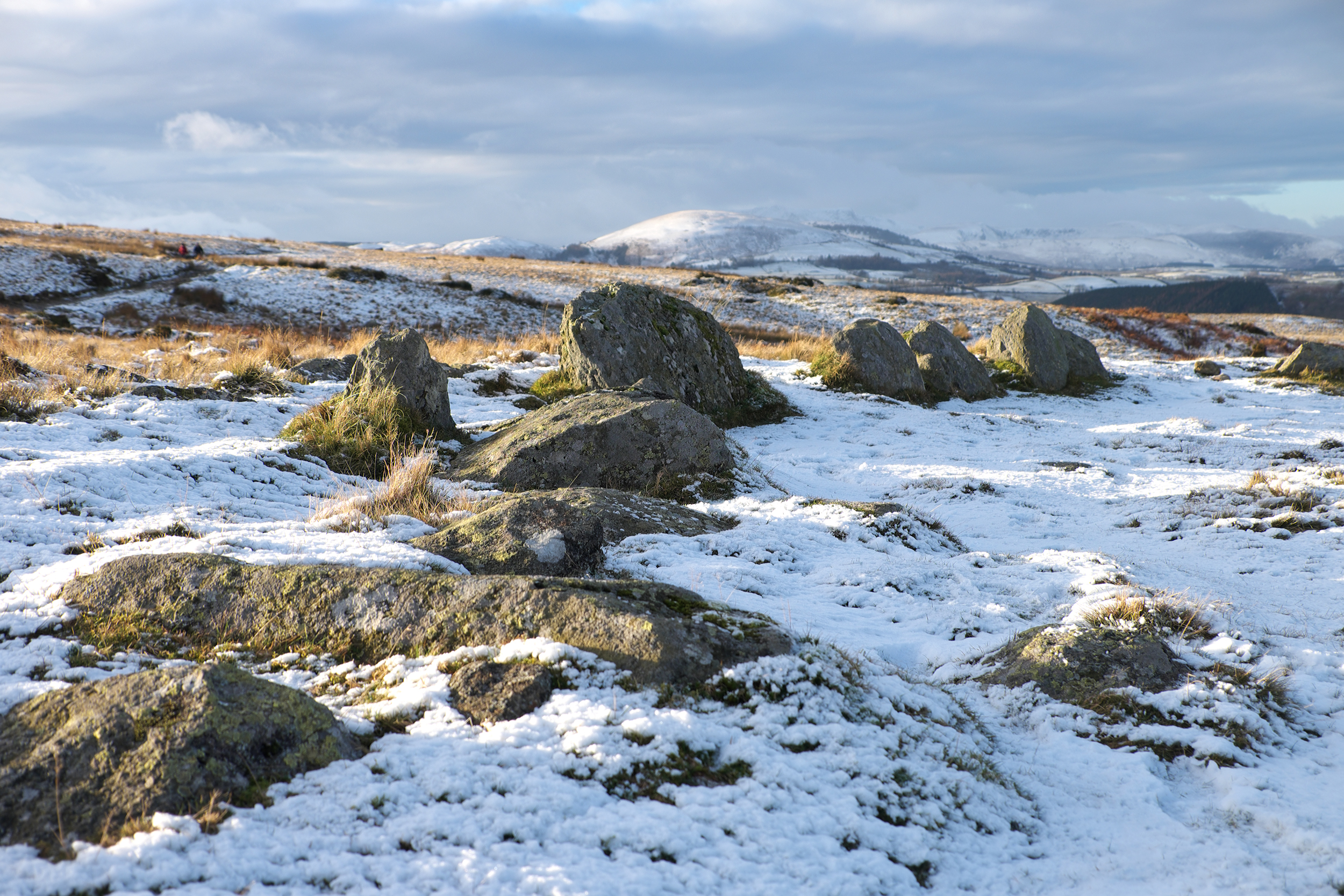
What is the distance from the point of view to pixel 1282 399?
16.7 m

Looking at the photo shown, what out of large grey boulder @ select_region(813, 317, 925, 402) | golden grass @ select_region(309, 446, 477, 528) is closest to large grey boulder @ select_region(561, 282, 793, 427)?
large grey boulder @ select_region(813, 317, 925, 402)

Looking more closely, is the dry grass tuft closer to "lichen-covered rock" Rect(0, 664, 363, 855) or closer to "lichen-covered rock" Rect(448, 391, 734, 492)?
"lichen-covered rock" Rect(0, 664, 363, 855)

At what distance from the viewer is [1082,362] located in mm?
18266

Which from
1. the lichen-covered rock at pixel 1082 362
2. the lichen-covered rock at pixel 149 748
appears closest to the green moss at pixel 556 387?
the lichen-covered rock at pixel 149 748

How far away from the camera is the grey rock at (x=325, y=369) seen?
41.6 feet

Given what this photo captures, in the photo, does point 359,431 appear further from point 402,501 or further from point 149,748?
point 149,748

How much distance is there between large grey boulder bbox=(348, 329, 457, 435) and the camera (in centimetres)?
922

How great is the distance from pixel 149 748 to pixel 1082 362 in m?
19.8

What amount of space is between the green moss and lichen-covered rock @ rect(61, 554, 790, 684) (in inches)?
354

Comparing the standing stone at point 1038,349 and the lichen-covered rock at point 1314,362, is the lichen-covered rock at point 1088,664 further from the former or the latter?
the lichen-covered rock at point 1314,362

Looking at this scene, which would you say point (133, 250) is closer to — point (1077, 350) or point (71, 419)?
point (71, 419)

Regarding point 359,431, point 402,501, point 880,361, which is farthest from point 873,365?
point 402,501

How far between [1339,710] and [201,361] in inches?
598

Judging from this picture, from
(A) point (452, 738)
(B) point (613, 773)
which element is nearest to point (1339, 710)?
(B) point (613, 773)
